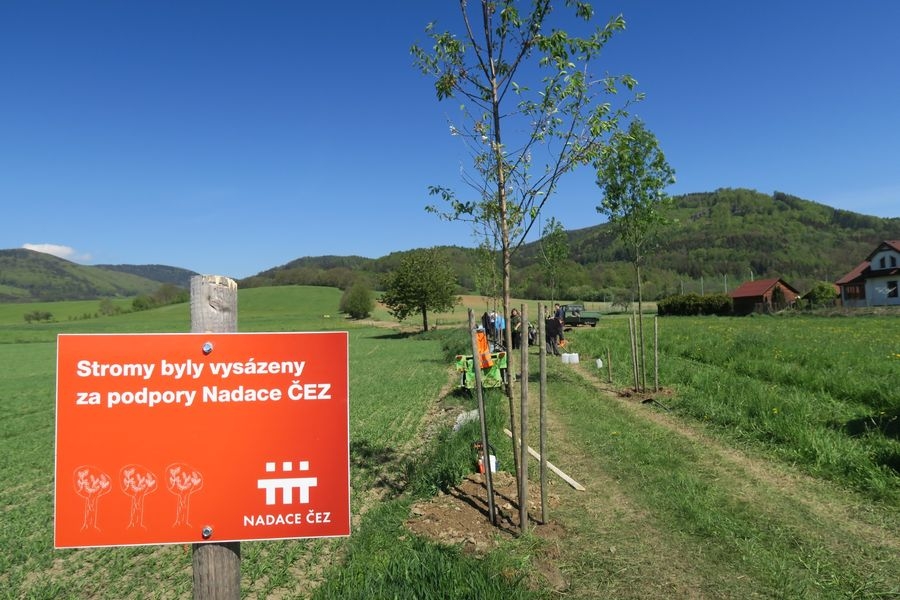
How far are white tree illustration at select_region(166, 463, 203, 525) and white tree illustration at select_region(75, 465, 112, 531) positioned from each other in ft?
0.87

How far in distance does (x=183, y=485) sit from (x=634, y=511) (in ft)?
15.8

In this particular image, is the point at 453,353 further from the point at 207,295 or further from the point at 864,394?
the point at 207,295

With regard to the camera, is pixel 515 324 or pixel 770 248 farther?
pixel 770 248

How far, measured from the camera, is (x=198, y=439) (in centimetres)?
255

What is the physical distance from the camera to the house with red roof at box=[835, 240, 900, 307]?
4997cm

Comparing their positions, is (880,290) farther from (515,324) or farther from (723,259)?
(723,259)

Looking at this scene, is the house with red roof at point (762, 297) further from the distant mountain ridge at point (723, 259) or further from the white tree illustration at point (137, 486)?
the white tree illustration at point (137, 486)

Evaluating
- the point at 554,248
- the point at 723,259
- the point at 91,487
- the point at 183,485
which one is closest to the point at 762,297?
the point at 554,248

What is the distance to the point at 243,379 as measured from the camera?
8.46 ft

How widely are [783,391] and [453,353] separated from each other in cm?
1640

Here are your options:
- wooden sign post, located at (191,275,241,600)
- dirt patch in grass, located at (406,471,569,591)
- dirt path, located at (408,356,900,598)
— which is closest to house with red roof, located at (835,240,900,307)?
dirt path, located at (408,356,900,598)

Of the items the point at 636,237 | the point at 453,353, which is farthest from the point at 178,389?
the point at 453,353

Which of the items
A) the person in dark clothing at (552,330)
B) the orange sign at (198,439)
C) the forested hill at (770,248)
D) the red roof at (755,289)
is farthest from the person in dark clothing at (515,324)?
the forested hill at (770,248)

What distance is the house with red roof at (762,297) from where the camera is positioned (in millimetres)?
56562
